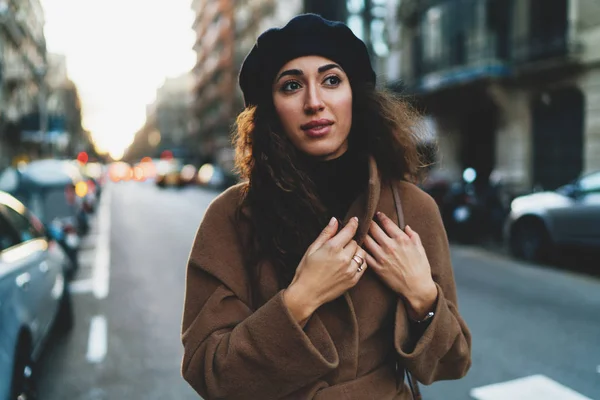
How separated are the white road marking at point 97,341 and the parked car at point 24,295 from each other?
302mm

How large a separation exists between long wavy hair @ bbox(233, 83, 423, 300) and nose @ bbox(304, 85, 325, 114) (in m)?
0.11

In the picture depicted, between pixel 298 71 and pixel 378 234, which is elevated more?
pixel 298 71

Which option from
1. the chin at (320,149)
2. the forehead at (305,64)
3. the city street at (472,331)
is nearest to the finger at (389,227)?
the chin at (320,149)

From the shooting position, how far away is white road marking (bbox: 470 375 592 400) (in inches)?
152

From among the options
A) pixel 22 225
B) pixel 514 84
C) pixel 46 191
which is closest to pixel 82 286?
pixel 22 225

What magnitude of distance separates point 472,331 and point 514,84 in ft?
48.5

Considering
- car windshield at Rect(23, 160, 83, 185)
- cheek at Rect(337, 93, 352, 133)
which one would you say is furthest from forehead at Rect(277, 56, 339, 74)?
car windshield at Rect(23, 160, 83, 185)

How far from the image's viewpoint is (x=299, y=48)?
1.49 meters

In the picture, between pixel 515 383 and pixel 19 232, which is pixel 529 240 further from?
pixel 19 232

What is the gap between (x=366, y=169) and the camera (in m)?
1.60

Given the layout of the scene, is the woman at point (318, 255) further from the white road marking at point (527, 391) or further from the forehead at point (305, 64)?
the white road marking at point (527, 391)

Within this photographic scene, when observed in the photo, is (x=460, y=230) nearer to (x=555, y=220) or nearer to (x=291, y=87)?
(x=555, y=220)

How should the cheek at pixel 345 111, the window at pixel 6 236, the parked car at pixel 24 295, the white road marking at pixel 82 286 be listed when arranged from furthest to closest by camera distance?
the white road marking at pixel 82 286 → the window at pixel 6 236 → the parked car at pixel 24 295 → the cheek at pixel 345 111

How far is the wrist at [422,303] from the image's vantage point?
1.47m
